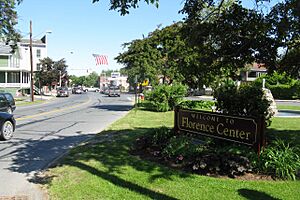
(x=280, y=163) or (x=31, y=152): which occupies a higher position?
(x=280, y=163)

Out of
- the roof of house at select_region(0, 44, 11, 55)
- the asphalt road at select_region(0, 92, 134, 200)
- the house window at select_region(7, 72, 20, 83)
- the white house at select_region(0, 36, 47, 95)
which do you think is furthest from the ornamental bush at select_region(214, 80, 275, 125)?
the house window at select_region(7, 72, 20, 83)

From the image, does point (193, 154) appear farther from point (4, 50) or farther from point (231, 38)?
point (4, 50)

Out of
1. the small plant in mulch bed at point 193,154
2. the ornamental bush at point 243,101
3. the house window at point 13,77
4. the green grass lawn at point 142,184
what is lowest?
the green grass lawn at point 142,184

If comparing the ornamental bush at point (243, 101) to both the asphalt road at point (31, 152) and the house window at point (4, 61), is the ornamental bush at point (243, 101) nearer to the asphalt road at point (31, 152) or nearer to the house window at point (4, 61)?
the asphalt road at point (31, 152)

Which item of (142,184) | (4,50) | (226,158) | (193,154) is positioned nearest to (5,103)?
(193,154)

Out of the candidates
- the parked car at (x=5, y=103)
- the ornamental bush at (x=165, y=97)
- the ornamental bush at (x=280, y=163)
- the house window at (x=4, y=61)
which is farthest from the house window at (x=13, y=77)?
the ornamental bush at (x=280, y=163)

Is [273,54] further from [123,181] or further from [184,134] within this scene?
[123,181]

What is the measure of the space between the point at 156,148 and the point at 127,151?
0.86 meters

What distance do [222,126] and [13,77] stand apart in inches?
2059

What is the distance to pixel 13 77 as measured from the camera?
178 ft

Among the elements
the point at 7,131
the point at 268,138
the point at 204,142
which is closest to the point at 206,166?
the point at 204,142

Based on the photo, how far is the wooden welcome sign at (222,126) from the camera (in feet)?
21.9

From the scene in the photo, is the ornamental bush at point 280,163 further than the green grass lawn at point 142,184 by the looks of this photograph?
Yes

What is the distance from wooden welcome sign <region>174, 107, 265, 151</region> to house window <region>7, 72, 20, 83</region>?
1976 inches
